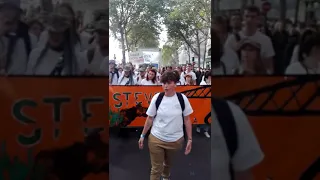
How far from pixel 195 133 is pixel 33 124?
659cm

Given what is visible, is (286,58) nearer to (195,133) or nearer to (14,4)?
(14,4)

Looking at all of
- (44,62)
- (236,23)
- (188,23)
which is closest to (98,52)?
(44,62)

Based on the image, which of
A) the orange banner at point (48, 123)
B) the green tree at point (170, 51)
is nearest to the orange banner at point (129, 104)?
the orange banner at point (48, 123)

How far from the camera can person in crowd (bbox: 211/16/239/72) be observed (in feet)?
8.05

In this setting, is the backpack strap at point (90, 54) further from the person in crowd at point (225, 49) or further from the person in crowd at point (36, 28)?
the person in crowd at point (225, 49)

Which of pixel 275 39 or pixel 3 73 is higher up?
pixel 275 39

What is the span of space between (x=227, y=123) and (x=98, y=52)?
974 mm

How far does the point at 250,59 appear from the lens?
2.46 metres

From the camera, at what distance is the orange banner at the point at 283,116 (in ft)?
8.02

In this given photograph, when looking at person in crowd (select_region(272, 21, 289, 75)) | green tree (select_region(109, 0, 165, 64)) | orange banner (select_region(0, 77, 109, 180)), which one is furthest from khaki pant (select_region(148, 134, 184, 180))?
green tree (select_region(109, 0, 165, 64))

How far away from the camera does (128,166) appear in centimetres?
599

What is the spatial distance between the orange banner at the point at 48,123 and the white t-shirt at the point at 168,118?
1.73m

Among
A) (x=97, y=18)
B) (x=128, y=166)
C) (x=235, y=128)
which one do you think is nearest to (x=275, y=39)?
(x=235, y=128)

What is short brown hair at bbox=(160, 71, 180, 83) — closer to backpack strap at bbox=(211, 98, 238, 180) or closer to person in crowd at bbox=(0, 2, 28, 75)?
backpack strap at bbox=(211, 98, 238, 180)
